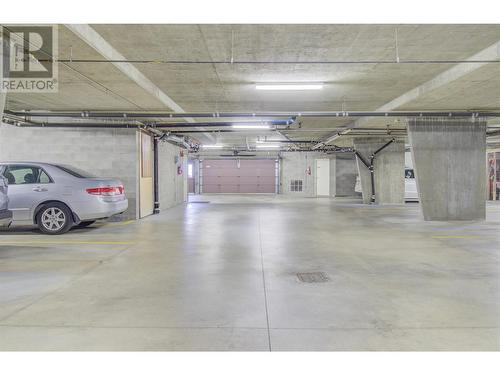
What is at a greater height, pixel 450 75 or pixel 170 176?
pixel 450 75

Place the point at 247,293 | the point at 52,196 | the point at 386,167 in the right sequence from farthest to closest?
the point at 386,167, the point at 52,196, the point at 247,293

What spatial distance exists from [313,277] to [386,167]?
42.5 ft

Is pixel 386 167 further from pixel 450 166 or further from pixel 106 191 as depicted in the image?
pixel 106 191

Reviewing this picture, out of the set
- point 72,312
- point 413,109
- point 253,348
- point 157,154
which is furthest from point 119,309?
point 157,154

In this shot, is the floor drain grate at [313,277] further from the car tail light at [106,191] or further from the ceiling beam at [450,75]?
the car tail light at [106,191]

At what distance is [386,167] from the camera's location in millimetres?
15797

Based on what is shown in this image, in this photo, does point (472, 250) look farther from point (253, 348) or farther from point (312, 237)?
point (253, 348)

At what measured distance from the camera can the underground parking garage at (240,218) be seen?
2.86m

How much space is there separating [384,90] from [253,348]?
267 inches

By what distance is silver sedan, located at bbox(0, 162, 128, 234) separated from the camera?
6930 mm

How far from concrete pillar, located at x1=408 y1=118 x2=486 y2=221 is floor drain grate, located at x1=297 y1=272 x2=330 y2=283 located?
6740 mm

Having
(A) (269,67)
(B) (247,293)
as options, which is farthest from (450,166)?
(B) (247,293)

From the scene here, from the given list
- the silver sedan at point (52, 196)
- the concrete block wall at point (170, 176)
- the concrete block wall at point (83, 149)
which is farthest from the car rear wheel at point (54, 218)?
the concrete block wall at point (170, 176)

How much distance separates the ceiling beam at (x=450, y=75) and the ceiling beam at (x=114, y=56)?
17.2ft
